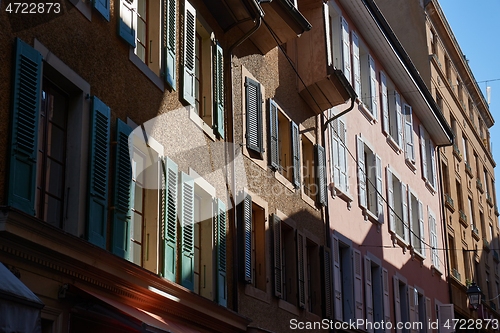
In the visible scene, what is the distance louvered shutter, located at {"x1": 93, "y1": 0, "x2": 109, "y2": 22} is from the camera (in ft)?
34.3

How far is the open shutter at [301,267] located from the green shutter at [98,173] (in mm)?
7569

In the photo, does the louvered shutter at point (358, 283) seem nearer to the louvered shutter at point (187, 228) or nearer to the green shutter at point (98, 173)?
the louvered shutter at point (187, 228)

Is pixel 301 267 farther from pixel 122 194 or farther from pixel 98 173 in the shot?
pixel 98 173

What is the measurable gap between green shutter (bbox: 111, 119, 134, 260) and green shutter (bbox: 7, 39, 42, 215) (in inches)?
71.2

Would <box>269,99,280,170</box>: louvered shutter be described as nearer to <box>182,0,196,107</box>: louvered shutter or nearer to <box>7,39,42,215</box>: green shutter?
<box>182,0,196,107</box>: louvered shutter

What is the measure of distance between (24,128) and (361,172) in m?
14.6

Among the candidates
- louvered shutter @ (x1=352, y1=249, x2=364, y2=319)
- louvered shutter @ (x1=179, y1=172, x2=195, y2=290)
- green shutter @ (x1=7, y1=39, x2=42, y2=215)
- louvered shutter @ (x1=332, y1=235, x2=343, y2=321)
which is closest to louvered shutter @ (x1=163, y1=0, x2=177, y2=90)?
louvered shutter @ (x1=179, y1=172, x2=195, y2=290)

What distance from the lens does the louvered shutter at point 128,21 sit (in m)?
11.1

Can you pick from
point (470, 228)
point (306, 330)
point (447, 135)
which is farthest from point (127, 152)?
point (470, 228)

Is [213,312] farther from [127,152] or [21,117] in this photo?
[21,117]

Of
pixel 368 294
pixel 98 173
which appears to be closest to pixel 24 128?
pixel 98 173

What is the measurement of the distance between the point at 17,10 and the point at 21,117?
110cm

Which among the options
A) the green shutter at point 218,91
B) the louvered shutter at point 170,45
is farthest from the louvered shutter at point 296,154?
the louvered shutter at point 170,45

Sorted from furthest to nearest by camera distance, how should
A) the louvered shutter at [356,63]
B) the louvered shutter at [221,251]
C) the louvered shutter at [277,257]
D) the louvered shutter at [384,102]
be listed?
the louvered shutter at [384,102], the louvered shutter at [356,63], the louvered shutter at [277,257], the louvered shutter at [221,251]
